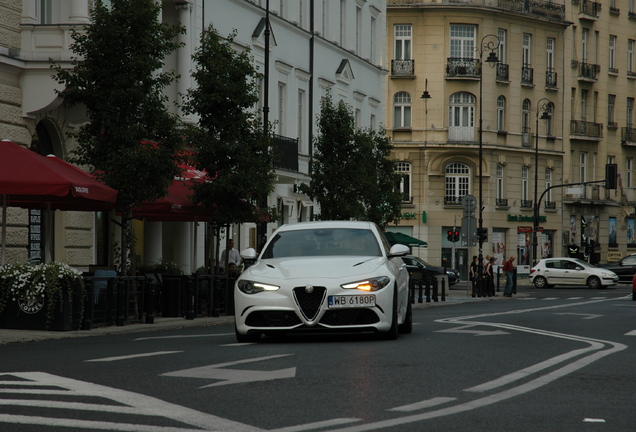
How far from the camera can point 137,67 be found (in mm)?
22938

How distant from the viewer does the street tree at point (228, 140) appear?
27.5 meters

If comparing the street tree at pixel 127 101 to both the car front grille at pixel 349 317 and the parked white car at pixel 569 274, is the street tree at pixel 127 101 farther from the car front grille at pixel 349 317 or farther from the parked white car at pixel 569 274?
the parked white car at pixel 569 274

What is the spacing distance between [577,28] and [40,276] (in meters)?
66.1

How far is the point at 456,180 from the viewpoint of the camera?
73.2m

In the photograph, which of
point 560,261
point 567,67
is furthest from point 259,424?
point 567,67

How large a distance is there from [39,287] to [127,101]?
5.26 m

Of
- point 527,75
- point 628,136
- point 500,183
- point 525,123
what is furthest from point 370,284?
point 628,136

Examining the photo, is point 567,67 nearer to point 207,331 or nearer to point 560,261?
point 560,261

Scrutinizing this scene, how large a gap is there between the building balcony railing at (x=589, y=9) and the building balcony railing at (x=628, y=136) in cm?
843

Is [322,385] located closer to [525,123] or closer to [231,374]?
[231,374]

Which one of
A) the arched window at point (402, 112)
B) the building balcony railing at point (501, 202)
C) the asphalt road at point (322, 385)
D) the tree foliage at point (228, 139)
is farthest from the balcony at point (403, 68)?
the asphalt road at point (322, 385)

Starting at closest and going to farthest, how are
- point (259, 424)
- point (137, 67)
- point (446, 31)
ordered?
1. point (259, 424)
2. point (137, 67)
3. point (446, 31)

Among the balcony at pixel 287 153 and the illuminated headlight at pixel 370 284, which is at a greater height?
the balcony at pixel 287 153

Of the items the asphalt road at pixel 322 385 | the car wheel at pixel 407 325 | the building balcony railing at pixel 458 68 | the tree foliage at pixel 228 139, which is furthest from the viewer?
the building balcony railing at pixel 458 68
